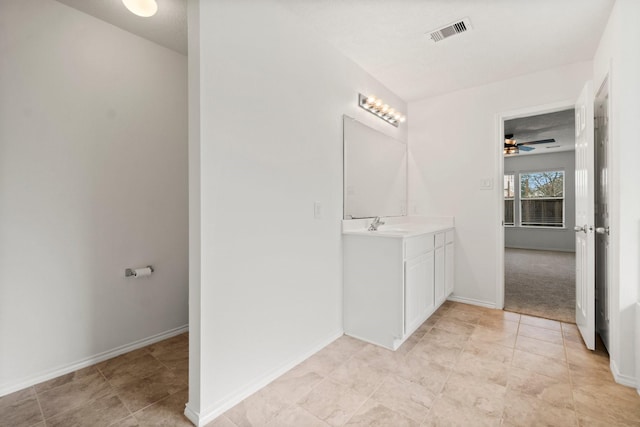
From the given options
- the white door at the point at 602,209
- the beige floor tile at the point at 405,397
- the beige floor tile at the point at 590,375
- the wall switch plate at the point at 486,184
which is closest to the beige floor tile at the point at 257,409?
the beige floor tile at the point at 405,397

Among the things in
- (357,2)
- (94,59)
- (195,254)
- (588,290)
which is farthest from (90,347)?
(588,290)

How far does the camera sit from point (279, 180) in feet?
6.48

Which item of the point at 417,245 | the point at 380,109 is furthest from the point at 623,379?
the point at 380,109

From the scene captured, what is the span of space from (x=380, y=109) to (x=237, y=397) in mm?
2748

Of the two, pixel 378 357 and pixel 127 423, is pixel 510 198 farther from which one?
pixel 127 423

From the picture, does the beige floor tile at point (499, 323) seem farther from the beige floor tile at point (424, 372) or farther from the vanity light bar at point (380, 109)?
the vanity light bar at point (380, 109)

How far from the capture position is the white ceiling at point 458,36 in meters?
1.99

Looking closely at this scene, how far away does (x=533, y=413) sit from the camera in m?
1.57

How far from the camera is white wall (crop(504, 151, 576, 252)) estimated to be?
267 inches

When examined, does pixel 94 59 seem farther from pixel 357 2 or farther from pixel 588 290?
pixel 588 290

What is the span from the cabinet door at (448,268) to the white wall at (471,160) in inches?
6.0

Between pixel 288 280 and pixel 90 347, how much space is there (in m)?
1.48

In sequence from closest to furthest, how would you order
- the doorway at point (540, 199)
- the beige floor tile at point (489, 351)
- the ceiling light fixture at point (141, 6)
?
the ceiling light fixture at point (141, 6) < the beige floor tile at point (489, 351) < the doorway at point (540, 199)

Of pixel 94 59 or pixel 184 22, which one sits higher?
pixel 184 22
